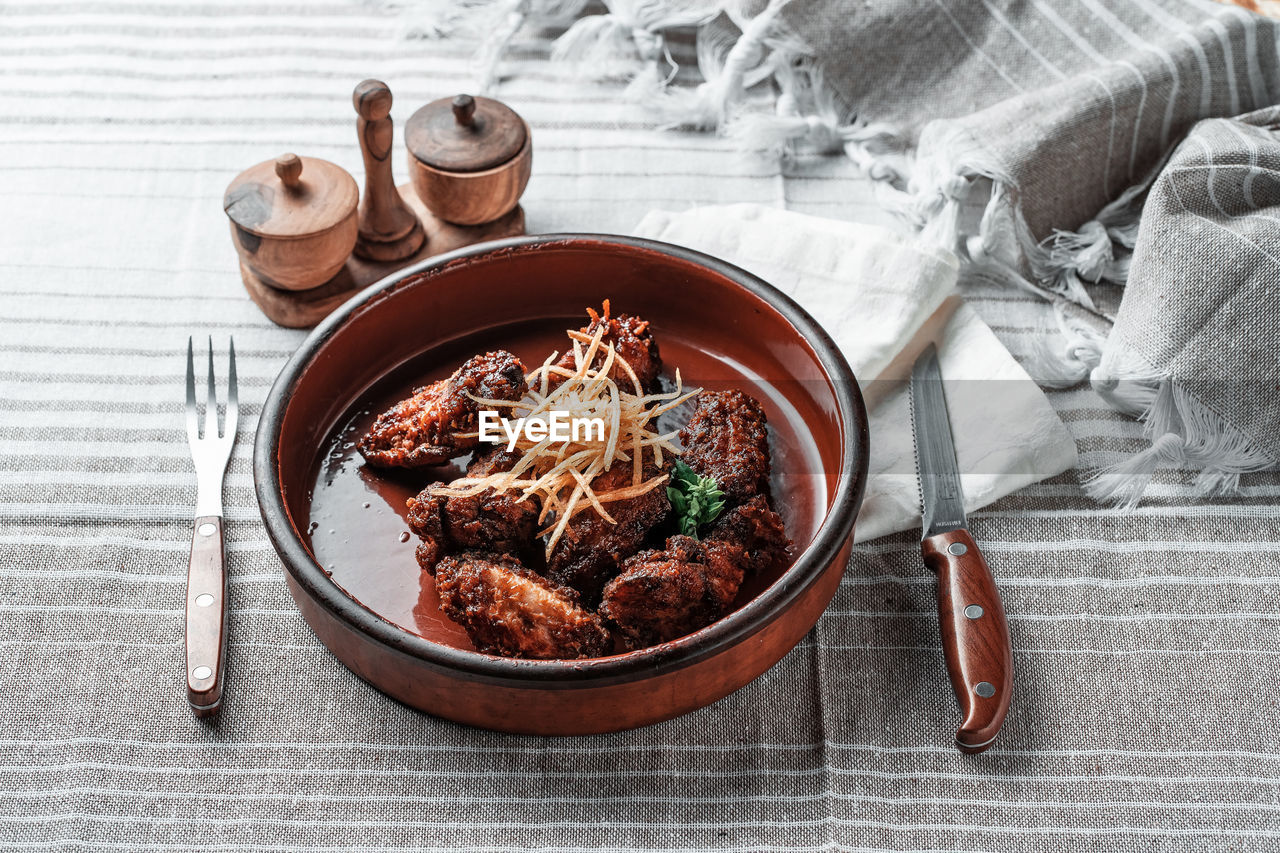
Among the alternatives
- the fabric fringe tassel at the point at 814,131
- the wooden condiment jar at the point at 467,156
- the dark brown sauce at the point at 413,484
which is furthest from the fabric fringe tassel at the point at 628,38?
the dark brown sauce at the point at 413,484

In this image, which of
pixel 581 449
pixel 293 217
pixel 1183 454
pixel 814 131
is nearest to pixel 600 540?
pixel 581 449

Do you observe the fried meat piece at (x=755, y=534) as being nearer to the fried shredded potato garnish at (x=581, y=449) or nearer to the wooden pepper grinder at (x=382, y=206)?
the fried shredded potato garnish at (x=581, y=449)

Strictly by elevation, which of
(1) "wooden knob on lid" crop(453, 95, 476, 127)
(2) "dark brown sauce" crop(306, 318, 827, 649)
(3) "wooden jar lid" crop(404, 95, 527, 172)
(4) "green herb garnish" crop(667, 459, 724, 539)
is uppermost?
(1) "wooden knob on lid" crop(453, 95, 476, 127)

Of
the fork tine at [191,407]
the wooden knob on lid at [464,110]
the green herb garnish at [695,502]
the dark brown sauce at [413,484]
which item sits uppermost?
the wooden knob on lid at [464,110]

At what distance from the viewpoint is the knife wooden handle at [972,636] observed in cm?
171

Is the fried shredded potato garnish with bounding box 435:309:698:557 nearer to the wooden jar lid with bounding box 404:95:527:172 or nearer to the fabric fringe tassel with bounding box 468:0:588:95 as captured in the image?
the wooden jar lid with bounding box 404:95:527:172

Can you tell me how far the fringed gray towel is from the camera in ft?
7.25

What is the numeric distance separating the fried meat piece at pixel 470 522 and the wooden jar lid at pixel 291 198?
2.45 ft

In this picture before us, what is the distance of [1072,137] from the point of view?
2.55 m

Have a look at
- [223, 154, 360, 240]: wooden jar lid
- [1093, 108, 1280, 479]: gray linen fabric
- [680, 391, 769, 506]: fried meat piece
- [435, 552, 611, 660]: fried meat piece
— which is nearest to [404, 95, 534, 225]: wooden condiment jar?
[223, 154, 360, 240]: wooden jar lid

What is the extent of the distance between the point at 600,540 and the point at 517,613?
7.2 inches

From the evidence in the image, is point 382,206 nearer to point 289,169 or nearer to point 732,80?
point 289,169

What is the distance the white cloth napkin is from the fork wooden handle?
1.06 m

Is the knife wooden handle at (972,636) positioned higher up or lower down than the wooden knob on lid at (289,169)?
lower down
